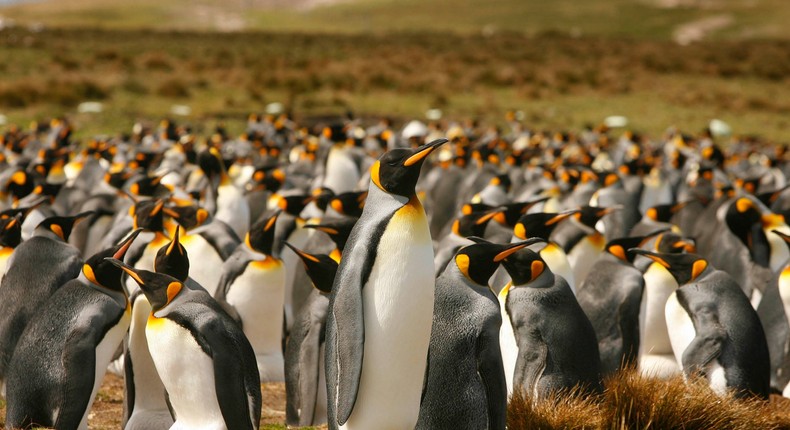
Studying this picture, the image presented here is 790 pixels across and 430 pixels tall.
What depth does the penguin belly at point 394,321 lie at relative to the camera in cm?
396

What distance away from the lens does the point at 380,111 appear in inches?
1008

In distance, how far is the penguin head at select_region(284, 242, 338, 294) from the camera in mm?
5387

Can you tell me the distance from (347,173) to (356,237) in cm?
819

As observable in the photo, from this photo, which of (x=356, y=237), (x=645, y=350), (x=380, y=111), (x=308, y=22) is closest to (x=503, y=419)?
(x=356, y=237)

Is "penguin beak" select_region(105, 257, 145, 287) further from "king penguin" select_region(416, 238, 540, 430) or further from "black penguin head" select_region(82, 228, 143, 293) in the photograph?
"king penguin" select_region(416, 238, 540, 430)

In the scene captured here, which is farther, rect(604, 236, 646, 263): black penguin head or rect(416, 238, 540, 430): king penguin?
rect(604, 236, 646, 263): black penguin head

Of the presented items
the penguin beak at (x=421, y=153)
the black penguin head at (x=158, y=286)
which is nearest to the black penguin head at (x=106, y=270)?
the black penguin head at (x=158, y=286)

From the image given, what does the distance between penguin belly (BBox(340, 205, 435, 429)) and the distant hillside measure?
7244 centimetres

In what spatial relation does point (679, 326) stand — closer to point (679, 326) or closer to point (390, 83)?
point (679, 326)

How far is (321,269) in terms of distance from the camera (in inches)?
214

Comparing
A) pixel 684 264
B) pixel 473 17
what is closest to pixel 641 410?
pixel 684 264

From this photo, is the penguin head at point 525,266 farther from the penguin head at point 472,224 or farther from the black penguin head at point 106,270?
the black penguin head at point 106,270

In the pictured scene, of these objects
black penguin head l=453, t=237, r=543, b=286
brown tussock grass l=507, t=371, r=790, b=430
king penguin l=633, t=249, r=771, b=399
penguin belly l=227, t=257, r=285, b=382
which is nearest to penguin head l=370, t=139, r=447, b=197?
black penguin head l=453, t=237, r=543, b=286

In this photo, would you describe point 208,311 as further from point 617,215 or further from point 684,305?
point 617,215
